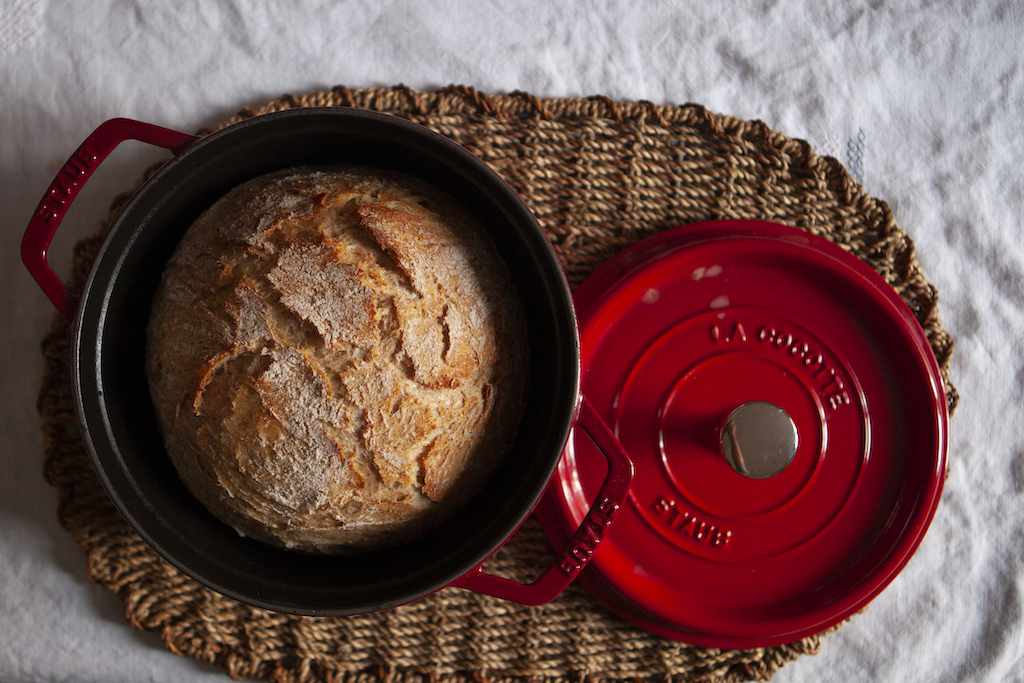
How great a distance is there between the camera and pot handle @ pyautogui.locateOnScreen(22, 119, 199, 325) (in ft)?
2.43

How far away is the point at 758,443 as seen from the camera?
88 cm

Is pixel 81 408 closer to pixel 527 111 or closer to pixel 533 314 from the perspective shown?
pixel 533 314

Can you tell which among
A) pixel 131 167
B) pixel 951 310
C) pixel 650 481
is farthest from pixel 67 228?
pixel 951 310

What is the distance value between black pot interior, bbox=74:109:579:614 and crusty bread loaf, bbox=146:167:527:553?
0.16 ft

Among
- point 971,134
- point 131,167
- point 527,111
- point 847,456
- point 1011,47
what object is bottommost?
point 847,456

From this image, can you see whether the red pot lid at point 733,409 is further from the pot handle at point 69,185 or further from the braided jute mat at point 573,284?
the pot handle at point 69,185

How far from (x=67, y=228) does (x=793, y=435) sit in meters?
1.11

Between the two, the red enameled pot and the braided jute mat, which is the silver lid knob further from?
the braided jute mat

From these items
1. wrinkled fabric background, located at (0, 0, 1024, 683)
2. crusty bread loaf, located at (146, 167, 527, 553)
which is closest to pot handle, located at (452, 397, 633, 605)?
crusty bread loaf, located at (146, 167, 527, 553)

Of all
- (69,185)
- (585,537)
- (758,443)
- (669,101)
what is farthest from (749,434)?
(69,185)

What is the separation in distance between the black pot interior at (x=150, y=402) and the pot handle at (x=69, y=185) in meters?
0.04

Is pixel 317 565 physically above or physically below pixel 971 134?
below

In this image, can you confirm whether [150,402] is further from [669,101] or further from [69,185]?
[669,101]

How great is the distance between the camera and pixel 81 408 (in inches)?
27.5
